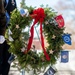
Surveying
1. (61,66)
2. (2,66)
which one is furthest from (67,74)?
(2,66)

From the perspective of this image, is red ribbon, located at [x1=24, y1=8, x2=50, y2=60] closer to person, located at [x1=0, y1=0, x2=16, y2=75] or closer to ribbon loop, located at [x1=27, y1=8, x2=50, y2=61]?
ribbon loop, located at [x1=27, y1=8, x2=50, y2=61]

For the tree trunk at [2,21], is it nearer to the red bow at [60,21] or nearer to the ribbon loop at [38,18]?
the ribbon loop at [38,18]

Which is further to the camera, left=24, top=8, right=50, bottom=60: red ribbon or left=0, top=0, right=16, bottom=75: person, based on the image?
left=0, top=0, right=16, bottom=75: person

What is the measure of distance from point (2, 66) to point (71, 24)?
1777mm

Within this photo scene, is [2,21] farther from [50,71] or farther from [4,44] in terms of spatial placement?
[50,71]

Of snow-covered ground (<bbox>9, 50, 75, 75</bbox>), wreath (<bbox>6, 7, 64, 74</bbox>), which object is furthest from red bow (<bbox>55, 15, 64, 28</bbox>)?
snow-covered ground (<bbox>9, 50, 75, 75</bbox>)

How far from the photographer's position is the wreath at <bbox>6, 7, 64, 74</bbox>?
1.52 metres

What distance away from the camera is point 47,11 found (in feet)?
5.17

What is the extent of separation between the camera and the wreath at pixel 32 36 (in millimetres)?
1521

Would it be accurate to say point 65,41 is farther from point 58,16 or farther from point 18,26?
point 18,26

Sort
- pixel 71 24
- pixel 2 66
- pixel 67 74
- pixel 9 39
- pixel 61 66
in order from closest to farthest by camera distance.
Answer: pixel 9 39 < pixel 2 66 < pixel 67 74 < pixel 61 66 < pixel 71 24

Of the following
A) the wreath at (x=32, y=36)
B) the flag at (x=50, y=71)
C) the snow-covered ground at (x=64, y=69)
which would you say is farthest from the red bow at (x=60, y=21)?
the snow-covered ground at (x=64, y=69)

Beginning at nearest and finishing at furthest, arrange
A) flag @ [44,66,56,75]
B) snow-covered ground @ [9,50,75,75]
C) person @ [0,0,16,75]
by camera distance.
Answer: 1. flag @ [44,66,56,75]
2. person @ [0,0,16,75]
3. snow-covered ground @ [9,50,75,75]

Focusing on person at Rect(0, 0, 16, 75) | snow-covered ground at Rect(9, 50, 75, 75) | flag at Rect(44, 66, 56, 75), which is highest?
person at Rect(0, 0, 16, 75)
